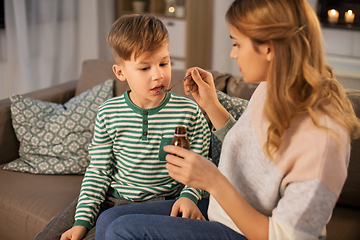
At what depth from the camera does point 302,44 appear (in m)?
0.94

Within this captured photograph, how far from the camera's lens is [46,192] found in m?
1.74

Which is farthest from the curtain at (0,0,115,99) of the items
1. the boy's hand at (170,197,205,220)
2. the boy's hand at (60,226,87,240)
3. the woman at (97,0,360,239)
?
the woman at (97,0,360,239)

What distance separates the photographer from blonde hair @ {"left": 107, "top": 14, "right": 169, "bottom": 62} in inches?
51.6

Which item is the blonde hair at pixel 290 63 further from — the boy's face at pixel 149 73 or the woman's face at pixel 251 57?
the boy's face at pixel 149 73

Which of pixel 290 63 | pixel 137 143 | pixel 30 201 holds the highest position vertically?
→ pixel 290 63

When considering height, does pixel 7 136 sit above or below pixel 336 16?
below

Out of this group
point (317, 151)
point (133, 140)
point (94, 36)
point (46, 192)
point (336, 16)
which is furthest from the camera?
point (94, 36)

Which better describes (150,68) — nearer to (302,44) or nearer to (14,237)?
(302,44)

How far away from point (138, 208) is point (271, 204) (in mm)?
458

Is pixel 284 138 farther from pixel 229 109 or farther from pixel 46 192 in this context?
pixel 46 192

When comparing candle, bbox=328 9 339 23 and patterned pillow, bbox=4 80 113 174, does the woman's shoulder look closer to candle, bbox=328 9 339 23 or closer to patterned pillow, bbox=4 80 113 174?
patterned pillow, bbox=4 80 113 174

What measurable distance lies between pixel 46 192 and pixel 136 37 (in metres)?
0.87

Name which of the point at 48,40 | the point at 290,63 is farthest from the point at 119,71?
the point at 48,40

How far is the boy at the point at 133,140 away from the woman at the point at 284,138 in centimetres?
36
